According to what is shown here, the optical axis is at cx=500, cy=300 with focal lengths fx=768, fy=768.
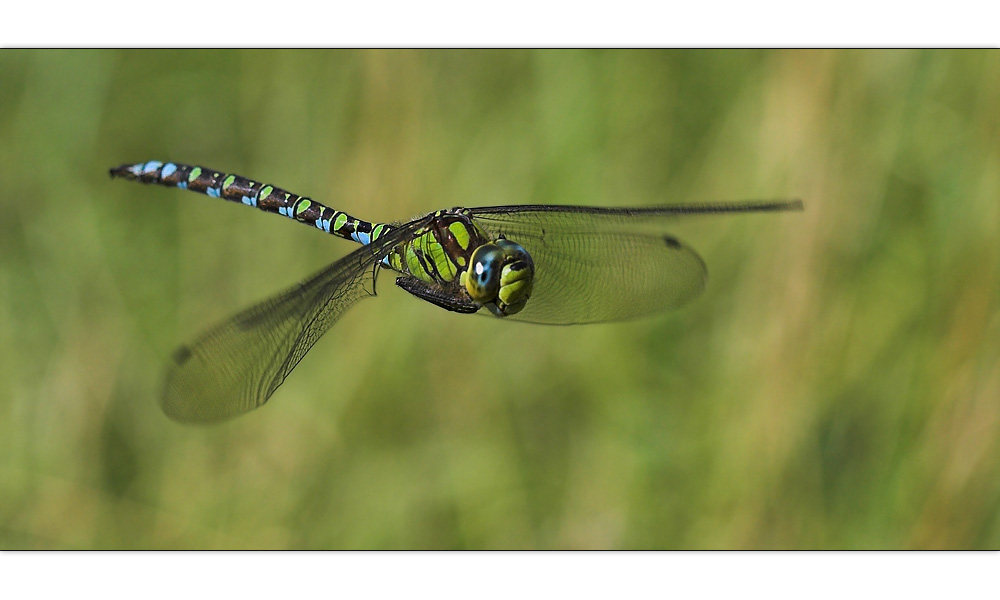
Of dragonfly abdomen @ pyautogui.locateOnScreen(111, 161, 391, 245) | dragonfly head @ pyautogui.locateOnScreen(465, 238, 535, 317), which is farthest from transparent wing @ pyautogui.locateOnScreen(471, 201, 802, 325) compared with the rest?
dragonfly abdomen @ pyautogui.locateOnScreen(111, 161, 391, 245)

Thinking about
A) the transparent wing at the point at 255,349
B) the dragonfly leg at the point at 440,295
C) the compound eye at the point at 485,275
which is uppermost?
the compound eye at the point at 485,275

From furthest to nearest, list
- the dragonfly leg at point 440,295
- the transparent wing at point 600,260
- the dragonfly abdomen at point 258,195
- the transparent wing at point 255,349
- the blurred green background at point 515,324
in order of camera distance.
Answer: the blurred green background at point 515,324
the dragonfly abdomen at point 258,195
the transparent wing at point 600,260
the dragonfly leg at point 440,295
the transparent wing at point 255,349

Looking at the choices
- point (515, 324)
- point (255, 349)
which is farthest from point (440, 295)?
point (515, 324)

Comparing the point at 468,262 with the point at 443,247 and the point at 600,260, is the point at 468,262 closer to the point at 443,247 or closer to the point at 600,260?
the point at 443,247

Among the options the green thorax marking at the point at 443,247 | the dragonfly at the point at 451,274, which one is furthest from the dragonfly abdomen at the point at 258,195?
the green thorax marking at the point at 443,247

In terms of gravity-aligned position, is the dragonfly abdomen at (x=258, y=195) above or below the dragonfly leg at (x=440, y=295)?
above

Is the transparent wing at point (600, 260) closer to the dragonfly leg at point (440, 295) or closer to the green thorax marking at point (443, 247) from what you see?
the green thorax marking at point (443, 247)
